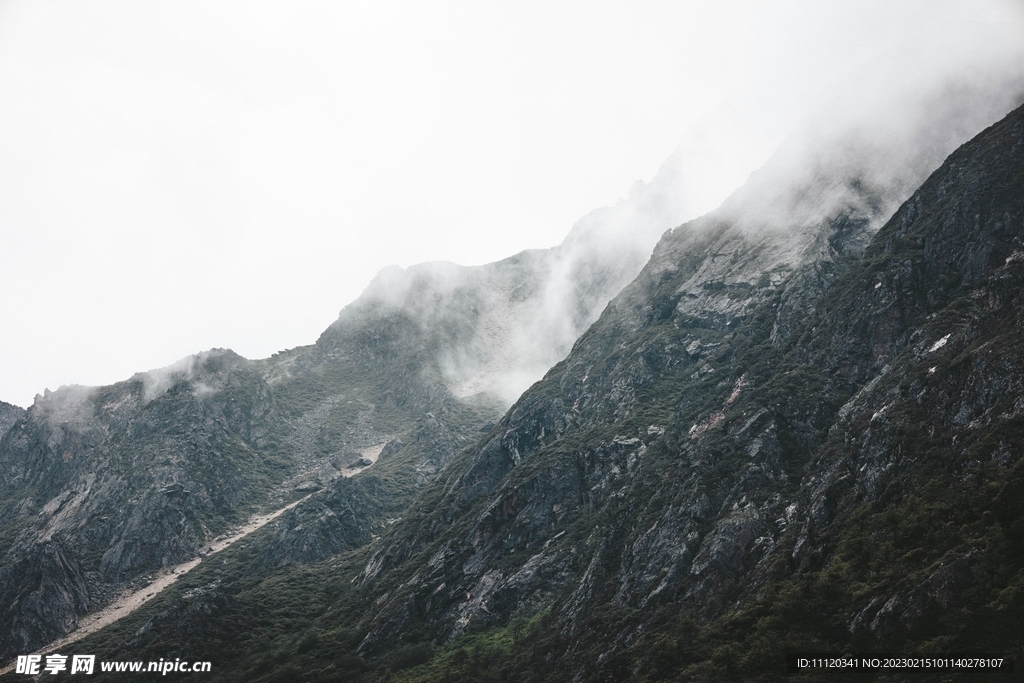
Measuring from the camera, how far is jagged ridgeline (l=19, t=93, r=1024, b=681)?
72500 millimetres

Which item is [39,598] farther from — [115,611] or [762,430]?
[762,430]

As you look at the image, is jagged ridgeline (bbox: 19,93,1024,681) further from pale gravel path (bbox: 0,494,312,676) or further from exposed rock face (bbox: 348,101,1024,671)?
pale gravel path (bbox: 0,494,312,676)

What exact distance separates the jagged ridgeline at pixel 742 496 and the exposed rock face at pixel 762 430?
0.45 m

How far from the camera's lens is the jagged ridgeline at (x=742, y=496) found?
2854 inches

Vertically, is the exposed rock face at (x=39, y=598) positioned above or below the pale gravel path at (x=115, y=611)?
above

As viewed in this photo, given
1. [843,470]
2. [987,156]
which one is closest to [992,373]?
[843,470]

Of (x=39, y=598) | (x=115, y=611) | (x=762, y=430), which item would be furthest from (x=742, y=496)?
(x=39, y=598)

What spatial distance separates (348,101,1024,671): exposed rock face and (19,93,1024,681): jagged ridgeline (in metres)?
0.45

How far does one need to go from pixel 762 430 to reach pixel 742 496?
1489 cm

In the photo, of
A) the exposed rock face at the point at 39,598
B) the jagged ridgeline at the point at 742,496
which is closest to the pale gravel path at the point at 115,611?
the exposed rock face at the point at 39,598

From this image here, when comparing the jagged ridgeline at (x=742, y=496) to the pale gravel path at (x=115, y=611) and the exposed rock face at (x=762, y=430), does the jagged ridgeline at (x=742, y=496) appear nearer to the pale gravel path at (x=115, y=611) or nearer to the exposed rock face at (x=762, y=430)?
the exposed rock face at (x=762, y=430)

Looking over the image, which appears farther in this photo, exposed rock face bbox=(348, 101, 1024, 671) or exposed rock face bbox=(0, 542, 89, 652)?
exposed rock face bbox=(0, 542, 89, 652)

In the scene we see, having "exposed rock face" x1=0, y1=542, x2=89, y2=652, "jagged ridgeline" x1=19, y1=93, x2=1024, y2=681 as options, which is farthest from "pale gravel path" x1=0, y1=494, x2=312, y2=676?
"jagged ridgeline" x1=19, y1=93, x2=1024, y2=681

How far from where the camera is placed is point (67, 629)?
169m
